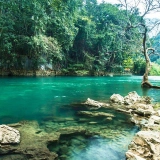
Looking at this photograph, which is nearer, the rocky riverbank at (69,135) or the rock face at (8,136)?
the rocky riverbank at (69,135)

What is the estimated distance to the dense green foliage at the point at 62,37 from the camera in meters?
Answer: 30.9

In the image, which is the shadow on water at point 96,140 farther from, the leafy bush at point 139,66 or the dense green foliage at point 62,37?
the leafy bush at point 139,66

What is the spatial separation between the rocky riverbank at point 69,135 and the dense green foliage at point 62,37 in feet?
32.8

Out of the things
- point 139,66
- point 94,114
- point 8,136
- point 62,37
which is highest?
point 62,37

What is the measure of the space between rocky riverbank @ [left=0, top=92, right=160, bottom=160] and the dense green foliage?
394 inches

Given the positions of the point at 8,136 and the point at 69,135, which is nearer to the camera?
the point at 8,136

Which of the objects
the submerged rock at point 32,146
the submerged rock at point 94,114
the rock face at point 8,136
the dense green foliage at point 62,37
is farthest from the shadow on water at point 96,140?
the dense green foliage at point 62,37

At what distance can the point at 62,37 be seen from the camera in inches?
1519

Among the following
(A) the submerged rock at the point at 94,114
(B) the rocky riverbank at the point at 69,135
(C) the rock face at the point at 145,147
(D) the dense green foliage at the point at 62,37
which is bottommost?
(A) the submerged rock at the point at 94,114

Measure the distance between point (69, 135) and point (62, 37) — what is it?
3279cm

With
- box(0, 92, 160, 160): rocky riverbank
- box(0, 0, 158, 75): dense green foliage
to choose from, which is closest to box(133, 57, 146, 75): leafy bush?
box(0, 0, 158, 75): dense green foliage

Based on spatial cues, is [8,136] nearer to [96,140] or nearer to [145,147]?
[96,140]

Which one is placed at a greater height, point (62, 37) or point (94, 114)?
point (62, 37)

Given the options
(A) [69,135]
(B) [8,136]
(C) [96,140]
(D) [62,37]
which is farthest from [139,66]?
(B) [8,136]
